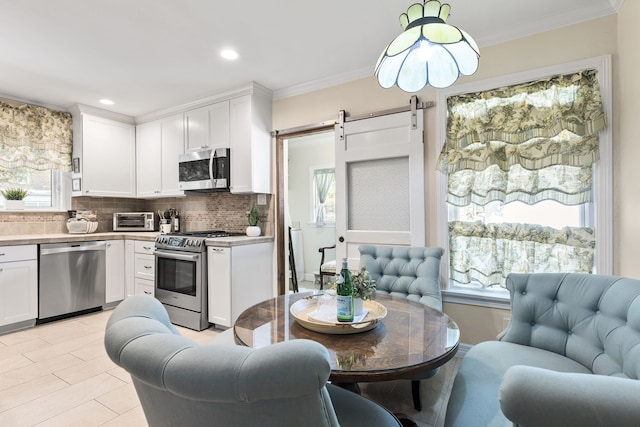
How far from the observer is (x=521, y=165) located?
2357 millimetres

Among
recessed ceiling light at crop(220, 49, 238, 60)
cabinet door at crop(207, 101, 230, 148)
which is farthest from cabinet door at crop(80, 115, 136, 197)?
recessed ceiling light at crop(220, 49, 238, 60)

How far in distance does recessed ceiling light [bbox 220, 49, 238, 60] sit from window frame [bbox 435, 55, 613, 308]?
1.78 meters

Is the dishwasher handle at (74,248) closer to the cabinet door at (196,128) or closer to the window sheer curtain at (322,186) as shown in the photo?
the cabinet door at (196,128)

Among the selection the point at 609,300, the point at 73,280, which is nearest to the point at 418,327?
the point at 609,300

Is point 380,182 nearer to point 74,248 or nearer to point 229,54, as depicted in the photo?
point 229,54

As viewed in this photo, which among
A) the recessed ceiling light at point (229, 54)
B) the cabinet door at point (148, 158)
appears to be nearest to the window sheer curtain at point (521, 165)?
the recessed ceiling light at point (229, 54)

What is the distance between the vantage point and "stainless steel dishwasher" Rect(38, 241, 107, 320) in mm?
3467

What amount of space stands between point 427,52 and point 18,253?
4149 mm

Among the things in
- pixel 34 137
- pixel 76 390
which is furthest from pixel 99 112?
pixel 76 390

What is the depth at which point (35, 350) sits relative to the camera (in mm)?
2832

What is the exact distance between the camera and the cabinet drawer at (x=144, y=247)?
153 inches

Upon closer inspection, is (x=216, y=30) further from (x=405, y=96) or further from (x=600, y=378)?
(x=600, y=378)

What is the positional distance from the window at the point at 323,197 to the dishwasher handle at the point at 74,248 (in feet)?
9.72

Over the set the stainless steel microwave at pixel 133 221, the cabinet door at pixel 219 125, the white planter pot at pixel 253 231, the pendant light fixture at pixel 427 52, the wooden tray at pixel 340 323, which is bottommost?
the wooden tray at pixel 340 323
